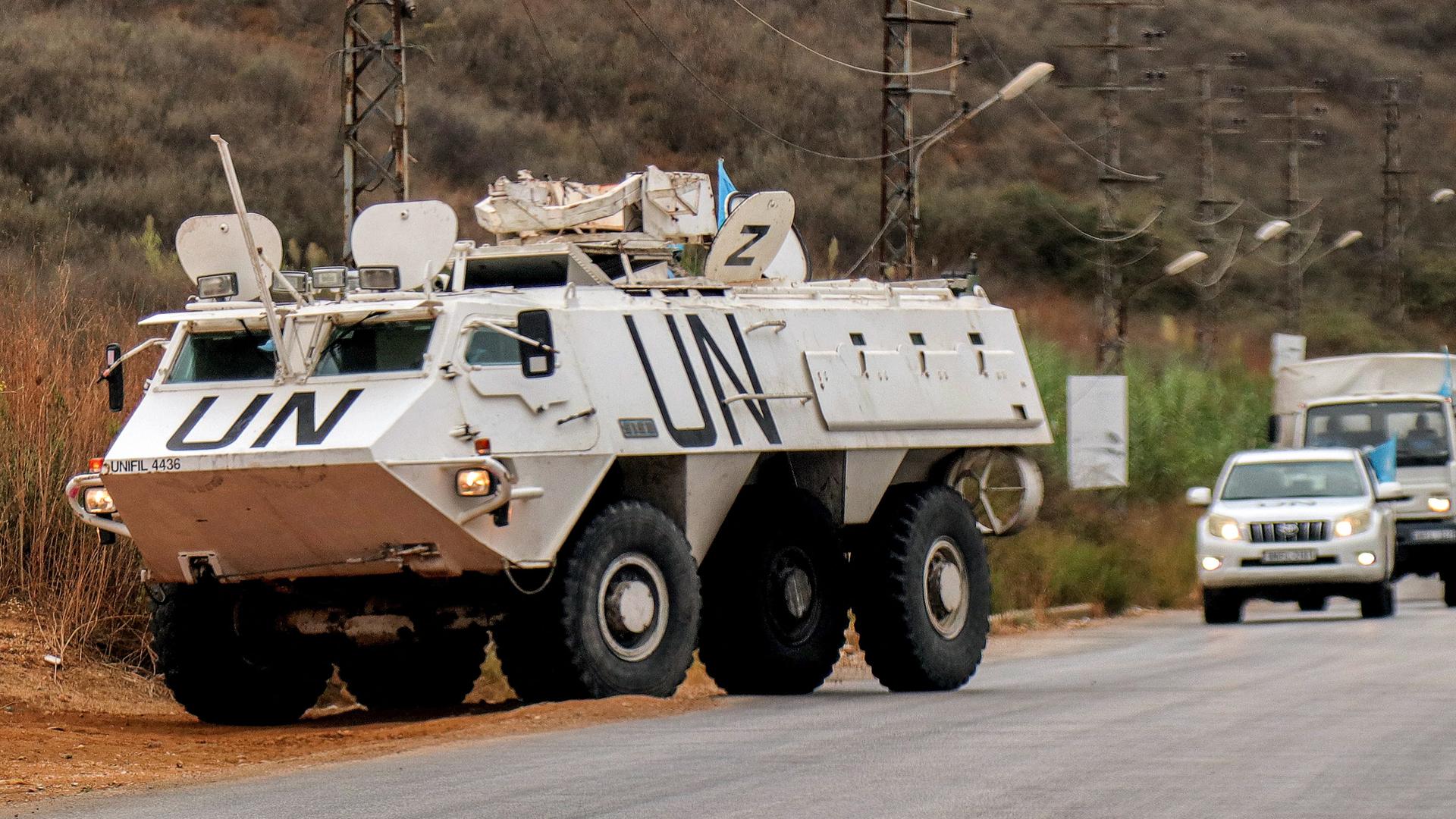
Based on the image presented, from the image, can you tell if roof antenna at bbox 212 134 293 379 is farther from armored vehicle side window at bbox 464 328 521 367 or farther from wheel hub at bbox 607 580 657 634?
wheel hub at bbox 607 580 657 634

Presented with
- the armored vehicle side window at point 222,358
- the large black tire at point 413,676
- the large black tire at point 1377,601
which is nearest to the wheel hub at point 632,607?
the large black tire at point 413,676

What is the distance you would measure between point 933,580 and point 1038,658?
3.68 metres

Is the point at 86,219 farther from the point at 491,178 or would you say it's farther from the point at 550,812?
the point at 550,812

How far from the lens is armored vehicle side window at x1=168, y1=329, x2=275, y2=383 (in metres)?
13.8

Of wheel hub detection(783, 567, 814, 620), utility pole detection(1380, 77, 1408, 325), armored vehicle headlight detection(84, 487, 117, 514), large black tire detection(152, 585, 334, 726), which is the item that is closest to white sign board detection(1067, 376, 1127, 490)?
wheel hub detection(783, 567, 814, 620)

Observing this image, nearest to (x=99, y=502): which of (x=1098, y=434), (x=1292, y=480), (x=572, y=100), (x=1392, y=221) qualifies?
(x=1292, y=480)

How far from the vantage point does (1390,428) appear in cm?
2928

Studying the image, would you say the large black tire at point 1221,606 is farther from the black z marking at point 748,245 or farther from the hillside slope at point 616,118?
the black z marking at point 748,245

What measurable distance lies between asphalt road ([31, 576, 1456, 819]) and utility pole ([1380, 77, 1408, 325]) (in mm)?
46981

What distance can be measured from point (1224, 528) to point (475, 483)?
43.2ft

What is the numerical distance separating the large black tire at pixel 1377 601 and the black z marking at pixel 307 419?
45.8 feet

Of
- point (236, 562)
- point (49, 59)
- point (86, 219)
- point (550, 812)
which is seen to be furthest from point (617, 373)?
point (49, 59)

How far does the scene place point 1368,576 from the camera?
24219 millimetres

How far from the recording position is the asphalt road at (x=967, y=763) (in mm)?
9750
